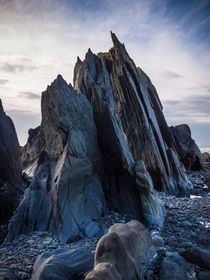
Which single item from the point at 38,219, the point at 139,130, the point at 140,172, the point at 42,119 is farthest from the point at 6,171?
the point at 139,130

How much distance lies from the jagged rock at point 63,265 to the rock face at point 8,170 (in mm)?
6587

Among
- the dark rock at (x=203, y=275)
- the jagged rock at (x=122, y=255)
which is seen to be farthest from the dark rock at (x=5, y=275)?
the dark rock at (x=203, y=275)

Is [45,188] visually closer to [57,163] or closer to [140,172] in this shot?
[57,163]

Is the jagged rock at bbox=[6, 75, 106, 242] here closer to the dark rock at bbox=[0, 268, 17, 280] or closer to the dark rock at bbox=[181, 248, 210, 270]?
the dark rock at bbox=[0, 268, 17, 280]

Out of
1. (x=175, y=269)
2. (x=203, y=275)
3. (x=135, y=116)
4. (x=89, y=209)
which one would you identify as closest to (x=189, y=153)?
(x=135, y=116)

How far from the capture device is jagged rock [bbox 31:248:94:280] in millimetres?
3964

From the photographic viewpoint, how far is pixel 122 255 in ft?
13.3

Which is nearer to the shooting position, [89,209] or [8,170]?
[89,209]

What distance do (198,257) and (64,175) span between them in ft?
17.5

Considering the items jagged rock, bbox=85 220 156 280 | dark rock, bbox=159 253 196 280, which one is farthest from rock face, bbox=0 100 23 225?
dark rock, bbox=159 253 196 280

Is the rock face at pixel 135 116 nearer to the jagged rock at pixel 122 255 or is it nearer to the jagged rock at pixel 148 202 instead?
the jagged rock at pixel 148 202

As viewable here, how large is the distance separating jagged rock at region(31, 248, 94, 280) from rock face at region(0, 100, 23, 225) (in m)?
6.59

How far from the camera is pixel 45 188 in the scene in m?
8.69

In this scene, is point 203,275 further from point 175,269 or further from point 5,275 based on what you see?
point 5,275
